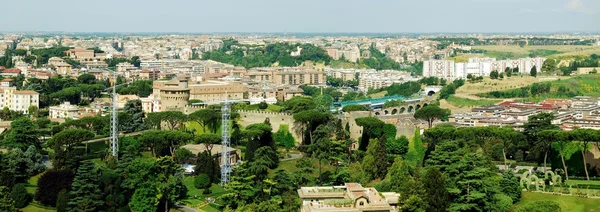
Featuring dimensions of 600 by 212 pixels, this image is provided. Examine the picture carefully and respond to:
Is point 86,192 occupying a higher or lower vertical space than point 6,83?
lower

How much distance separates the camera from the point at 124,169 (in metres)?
24.7

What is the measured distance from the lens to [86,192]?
884 inches

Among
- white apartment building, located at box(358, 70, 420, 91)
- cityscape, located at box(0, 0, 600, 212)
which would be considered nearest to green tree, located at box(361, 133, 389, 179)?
cityscape, located at box(0, 0, 600, 212)

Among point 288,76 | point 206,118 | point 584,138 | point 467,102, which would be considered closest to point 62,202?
point 206,118

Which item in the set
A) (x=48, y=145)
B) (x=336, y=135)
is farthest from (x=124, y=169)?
(x=336, y=135)

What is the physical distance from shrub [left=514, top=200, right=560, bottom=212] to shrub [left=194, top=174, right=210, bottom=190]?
9.93m

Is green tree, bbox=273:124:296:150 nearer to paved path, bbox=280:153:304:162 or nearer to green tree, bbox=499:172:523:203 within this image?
paved path, bbox=280:153:304:162

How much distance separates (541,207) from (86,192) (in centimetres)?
1209

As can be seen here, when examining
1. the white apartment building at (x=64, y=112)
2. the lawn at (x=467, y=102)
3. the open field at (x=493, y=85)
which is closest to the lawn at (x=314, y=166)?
the white apartment building at (x=64, y=112)

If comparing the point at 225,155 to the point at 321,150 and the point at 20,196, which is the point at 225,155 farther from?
the point at 20,196

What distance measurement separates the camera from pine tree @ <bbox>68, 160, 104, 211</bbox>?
72.6 ft

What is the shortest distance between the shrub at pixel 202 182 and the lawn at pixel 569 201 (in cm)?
958

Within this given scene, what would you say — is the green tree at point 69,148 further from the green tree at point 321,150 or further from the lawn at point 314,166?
the green tree at point 321,150

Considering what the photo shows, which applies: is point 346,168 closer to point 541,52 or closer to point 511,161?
point 511,161
